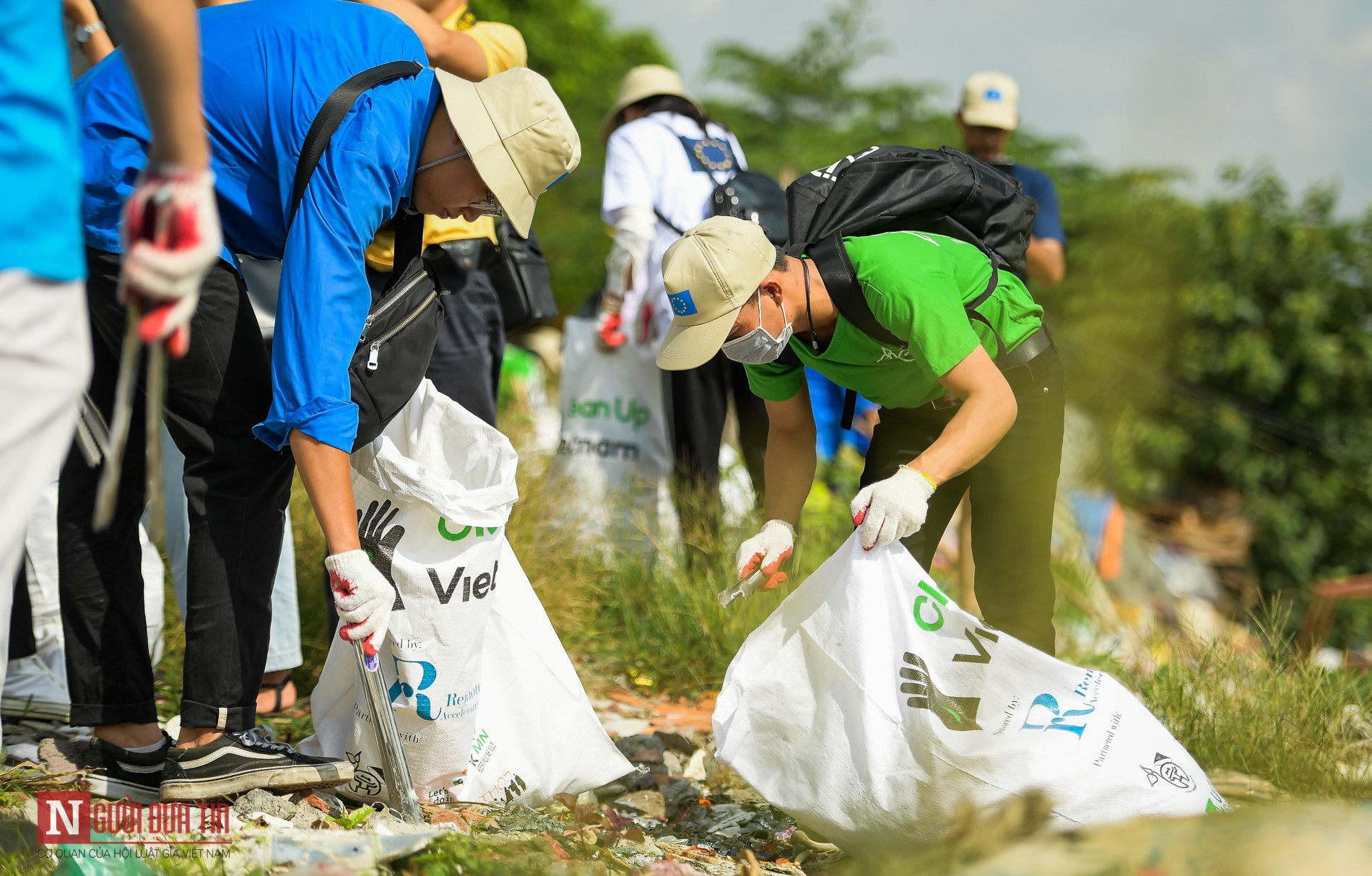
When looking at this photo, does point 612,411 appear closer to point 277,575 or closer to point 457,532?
point 277,575

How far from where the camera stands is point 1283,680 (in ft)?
9.96

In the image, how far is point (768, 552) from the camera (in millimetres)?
2562

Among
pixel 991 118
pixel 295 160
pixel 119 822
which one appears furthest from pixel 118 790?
pixel 991 118

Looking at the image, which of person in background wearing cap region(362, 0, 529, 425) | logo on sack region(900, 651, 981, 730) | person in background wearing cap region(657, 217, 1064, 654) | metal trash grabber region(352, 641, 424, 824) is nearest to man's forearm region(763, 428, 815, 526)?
person in background wearing cap region(657, 217, 1064, 654)

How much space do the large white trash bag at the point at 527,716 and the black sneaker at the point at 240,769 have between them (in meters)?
0.32

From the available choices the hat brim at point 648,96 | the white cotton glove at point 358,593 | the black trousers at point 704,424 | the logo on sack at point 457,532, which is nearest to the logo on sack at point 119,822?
the white cotton glove at point 358,593

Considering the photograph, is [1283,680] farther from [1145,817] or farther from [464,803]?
[464,803]

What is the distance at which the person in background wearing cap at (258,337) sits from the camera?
6.47 ft

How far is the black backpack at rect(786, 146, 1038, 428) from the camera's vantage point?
254 cm

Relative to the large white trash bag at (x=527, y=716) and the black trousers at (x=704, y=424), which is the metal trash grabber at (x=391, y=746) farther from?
the black trousers at (x=704, y=424)

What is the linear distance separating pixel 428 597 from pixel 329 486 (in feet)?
1.18

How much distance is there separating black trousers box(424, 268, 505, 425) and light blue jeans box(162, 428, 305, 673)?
1.95 feet

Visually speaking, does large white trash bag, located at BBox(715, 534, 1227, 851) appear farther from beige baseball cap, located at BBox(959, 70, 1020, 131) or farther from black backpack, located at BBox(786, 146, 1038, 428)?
beige baseball cap, located at BBox(959, 70, 1020, 131)

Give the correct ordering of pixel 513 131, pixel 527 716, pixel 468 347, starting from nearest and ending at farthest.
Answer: pixel 513 131 < pixel 527 716 < pixel 468 347
